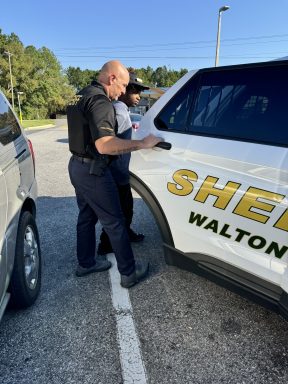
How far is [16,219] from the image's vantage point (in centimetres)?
223

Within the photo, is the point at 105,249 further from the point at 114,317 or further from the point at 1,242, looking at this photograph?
the point at 1,242

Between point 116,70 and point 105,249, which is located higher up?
point 116,70

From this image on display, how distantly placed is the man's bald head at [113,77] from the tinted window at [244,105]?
0.61m

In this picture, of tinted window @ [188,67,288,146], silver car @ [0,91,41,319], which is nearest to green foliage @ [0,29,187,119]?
silver car @ [0,91,41,319]

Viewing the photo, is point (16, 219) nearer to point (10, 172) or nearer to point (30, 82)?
point (10, 172)

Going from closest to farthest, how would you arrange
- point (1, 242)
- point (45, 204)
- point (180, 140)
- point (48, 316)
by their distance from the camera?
point (1, 242), point (180, 140), point (48, 316), point (45, 204)

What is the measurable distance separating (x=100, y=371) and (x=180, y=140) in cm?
156

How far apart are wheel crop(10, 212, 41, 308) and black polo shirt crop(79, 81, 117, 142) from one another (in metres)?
0.88

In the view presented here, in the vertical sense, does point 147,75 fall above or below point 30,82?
above

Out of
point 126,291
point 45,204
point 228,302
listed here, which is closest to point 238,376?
point 228,302

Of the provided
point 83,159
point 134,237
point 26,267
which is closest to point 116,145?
point 83,159

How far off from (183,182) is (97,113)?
0.76 m

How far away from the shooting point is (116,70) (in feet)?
7.95

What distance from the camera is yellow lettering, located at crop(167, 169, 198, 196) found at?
217 centimetres
